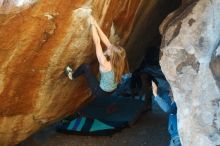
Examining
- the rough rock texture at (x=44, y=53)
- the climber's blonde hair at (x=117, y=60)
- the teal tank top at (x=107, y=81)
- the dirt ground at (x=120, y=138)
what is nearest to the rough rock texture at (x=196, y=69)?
the climber's blonde hair at (x=117, y=60)

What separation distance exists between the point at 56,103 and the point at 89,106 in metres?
2.15

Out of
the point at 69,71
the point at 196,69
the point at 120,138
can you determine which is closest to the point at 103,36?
the point at 69,71

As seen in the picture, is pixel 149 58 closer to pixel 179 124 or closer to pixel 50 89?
pixel 50 89

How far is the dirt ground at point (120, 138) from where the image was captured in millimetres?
7488

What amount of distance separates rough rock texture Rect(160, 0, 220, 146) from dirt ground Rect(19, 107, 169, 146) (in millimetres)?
2435

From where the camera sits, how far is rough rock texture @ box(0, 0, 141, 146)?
17.0ft

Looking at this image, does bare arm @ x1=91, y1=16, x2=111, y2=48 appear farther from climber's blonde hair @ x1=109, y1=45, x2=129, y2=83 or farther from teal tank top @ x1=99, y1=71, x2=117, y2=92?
teal tank top @ x1=99, y1=71, x2=117, y2=92

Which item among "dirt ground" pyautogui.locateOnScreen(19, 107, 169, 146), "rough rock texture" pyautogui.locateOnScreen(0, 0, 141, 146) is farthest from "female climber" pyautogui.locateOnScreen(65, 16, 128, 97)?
"dirt ground" pyautogui.locateOnScreen(19, 107, 169, 146)

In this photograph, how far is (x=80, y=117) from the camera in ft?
26.7

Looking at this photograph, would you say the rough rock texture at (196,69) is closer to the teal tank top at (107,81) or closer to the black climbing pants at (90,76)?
the teal tank top at (107,81)

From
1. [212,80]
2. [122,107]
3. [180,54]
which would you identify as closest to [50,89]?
[180,54]

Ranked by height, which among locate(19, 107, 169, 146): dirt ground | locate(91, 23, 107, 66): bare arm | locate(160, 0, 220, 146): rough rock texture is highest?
locate(91, 23, 107, 66): bare arm

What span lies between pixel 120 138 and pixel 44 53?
100 inches

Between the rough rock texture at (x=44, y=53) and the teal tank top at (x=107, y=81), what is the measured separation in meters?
0.43
